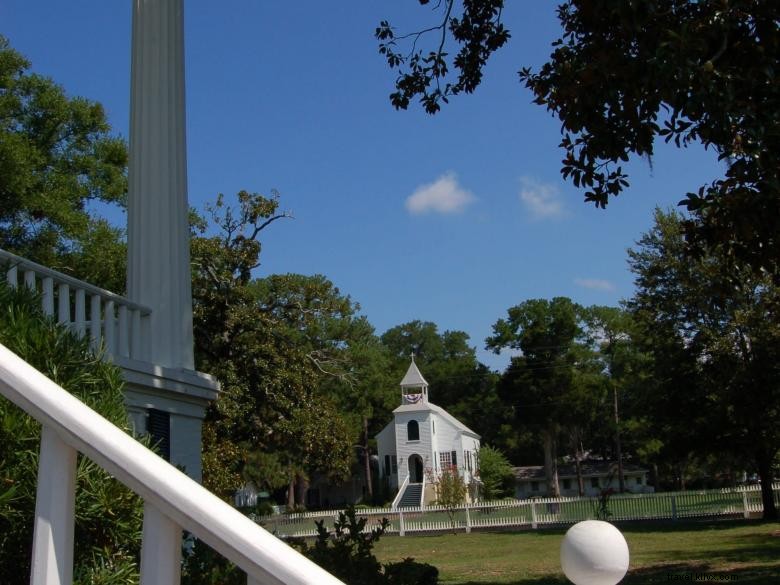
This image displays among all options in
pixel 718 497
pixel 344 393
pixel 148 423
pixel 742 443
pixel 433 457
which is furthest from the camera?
pixel 344 393

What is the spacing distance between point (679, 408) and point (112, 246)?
1895 centimetres

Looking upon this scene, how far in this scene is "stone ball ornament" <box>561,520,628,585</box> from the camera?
182cm

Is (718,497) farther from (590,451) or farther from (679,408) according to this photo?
(590,451)

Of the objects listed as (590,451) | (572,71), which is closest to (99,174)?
(572,71)

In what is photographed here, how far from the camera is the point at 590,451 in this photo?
81062mm

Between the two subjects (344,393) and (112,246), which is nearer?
(112,246)

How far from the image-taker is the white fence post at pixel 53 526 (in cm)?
158

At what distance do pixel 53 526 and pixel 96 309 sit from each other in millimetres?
6018

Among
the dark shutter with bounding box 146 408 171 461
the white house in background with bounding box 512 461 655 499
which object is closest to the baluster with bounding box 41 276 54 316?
the dark shutter with bounding box 146 408 171 461

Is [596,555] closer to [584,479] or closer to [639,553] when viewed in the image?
[639,553]

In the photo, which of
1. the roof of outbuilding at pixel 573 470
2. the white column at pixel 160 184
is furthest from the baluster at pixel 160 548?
the roof of outbuilding at pixel 573 470

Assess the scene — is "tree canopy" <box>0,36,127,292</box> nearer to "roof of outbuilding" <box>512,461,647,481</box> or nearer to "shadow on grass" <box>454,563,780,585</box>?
"shadow on grass" <box>454,563,780,585</box>

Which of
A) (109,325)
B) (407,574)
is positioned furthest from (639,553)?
(109,325)

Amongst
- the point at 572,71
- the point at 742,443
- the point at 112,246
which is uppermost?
the point at 112,246
